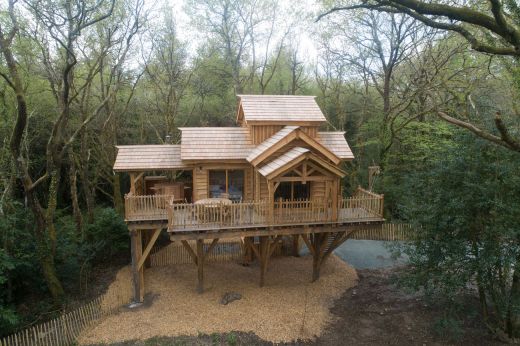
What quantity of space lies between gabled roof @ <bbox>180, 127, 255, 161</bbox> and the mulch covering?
18.3ft

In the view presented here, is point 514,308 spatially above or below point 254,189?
below

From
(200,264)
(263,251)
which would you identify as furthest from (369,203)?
(200,264)

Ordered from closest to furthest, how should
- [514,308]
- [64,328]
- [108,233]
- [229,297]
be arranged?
[514,308]
[64,328]
[229,297]
[108,233]

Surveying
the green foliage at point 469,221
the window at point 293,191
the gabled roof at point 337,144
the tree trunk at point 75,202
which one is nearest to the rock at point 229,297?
the window at point 293,191

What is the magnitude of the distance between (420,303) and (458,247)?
4.16 meters

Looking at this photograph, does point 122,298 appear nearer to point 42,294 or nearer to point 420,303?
point 42,294

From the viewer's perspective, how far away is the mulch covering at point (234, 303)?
35.7 ft

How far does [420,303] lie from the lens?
40.1ft

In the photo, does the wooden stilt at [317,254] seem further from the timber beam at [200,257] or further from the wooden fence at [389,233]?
the wooden fence at [389,233]

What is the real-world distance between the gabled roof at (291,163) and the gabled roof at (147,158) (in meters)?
4.19

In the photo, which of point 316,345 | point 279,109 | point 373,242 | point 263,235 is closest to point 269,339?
point 316,345

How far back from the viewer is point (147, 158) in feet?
44.6

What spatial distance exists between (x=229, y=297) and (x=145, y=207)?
491 centimetres

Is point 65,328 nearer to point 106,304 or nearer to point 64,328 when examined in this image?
point 64,328
